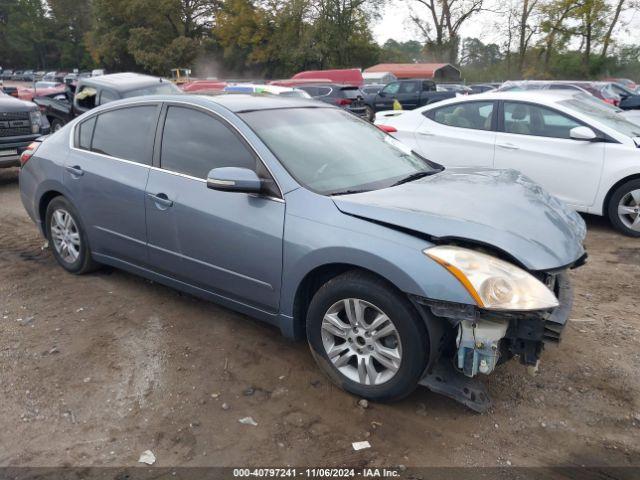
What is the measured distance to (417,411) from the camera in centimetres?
306

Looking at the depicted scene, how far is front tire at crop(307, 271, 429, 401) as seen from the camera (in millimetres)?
2832

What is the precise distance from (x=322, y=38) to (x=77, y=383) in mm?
52389

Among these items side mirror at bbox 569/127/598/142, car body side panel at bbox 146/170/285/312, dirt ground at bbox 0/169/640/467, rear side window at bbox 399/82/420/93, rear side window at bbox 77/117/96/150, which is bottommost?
dirt ground at bbox 0/169/640/467

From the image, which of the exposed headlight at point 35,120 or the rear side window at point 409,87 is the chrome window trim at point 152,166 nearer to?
the exposed headlight at point 35,120

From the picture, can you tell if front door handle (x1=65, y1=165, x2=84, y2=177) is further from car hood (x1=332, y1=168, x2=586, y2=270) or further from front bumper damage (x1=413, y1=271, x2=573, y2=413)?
front bumper damage (x1=413, y1=271, x2=573, y2=413)

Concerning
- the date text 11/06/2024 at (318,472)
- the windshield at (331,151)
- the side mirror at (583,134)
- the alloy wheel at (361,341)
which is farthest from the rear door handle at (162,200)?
the side mirror at (583,134)

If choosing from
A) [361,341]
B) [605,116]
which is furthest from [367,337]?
[605,116]

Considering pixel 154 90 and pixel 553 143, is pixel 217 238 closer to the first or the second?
pixel 553 143

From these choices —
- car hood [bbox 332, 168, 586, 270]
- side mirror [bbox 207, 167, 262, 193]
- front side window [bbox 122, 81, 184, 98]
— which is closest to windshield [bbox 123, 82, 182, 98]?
front side window [bbox 122, 81, 184, 98]

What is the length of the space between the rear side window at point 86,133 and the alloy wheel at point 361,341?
9.14 ft

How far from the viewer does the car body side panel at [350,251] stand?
2709mm

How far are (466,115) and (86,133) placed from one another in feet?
15.7

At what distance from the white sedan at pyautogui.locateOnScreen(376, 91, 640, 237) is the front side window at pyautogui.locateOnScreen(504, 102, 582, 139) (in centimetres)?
1

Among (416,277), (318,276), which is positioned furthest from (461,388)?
(318,276)
